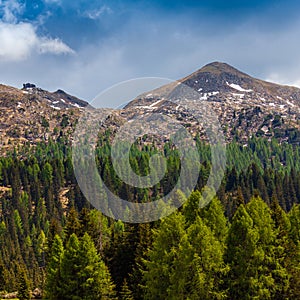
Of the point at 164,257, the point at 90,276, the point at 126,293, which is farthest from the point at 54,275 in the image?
the point at 164,257

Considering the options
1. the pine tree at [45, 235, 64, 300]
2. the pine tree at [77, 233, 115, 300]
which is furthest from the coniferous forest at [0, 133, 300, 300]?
the pine tree at [77, 233, 115, 300]

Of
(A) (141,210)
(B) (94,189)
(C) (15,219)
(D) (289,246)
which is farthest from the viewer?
(B) (94,189)

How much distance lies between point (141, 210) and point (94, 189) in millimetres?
119045

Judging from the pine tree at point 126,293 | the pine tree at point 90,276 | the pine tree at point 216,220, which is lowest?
the pine tree at point 126,293

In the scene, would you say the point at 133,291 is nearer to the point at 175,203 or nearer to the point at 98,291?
the point at 98,291

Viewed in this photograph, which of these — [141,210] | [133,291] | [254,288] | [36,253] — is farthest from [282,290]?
[36,253]

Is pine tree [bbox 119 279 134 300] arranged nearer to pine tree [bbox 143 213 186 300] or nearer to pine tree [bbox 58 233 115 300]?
pine tree [bbox 58 233 115 300]

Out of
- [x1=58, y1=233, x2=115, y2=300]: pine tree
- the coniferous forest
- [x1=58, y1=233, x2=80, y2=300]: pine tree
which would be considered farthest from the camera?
[x1=58, y1=233, x2=80, y2=300]: pine tree

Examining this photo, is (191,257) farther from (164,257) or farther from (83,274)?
(83,274)

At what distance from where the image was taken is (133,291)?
51.0 meters

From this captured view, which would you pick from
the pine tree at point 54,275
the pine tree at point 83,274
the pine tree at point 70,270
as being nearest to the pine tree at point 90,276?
the pine tree at point 83,274

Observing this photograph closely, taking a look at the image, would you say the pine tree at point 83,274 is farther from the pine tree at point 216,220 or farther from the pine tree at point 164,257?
the pine tree at point 216,220

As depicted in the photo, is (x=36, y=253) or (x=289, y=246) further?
(x=36, y=253)

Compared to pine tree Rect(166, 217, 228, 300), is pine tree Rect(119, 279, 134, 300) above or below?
below
